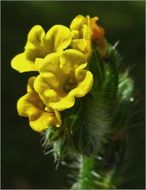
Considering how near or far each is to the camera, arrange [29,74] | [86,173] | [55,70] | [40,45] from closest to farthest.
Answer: [55,70] < [40,45] < [86,173] < [29,74]

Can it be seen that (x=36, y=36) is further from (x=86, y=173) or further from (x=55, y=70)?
(x=86, y=173)

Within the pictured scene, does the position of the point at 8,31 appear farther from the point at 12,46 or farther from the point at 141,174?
the point at 141,174

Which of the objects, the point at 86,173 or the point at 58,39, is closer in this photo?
the point at 58,39

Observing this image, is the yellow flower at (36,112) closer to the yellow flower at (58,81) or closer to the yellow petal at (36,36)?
the yellow flower at (58,81)

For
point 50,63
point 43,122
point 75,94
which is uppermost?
point 50,63

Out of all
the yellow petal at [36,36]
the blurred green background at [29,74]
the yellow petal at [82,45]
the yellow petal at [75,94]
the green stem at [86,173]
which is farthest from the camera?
the blurred green background at [29,74]

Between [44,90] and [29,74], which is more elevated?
[44,90]

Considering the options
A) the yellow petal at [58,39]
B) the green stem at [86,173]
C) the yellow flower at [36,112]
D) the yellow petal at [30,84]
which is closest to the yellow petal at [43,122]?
the yellow flower at [36,112]

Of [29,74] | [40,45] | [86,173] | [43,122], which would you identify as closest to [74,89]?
[43,122]
